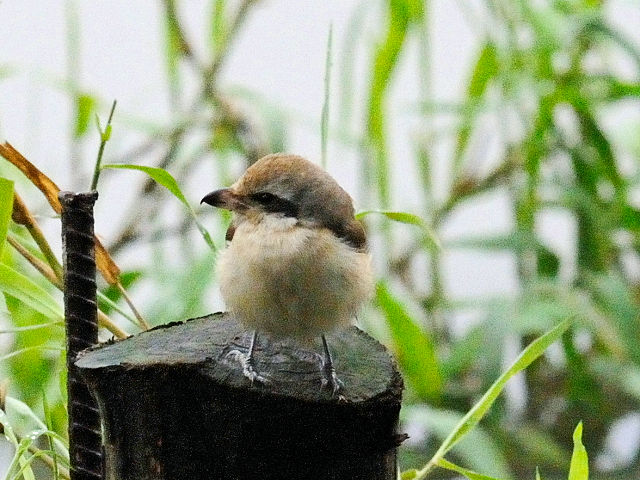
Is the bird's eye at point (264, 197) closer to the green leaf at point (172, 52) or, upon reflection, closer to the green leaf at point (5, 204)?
the green leaf at point (5, 204)

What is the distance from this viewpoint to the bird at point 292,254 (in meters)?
1.35

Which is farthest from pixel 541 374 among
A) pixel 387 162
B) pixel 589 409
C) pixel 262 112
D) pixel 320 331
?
pixel 320 331

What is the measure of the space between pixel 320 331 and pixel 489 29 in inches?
53.3

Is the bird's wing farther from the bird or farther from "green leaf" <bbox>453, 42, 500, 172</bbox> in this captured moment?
"green leaf" <bbox>453, 42, 500, 172</bbox>

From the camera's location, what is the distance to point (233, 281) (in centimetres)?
138

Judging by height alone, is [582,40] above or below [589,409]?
above

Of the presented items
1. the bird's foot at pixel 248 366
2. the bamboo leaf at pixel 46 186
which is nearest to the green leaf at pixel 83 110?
the bamboo leaf at pixel 46 186

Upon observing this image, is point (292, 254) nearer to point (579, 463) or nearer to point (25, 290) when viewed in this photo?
point (25, 290)

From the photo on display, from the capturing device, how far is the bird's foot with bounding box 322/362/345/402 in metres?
1.00

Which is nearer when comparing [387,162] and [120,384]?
[120,384]

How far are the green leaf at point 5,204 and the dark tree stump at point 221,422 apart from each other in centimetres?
17

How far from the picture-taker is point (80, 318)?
43.4 inches

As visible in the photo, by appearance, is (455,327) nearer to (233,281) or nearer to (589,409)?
(589,409)

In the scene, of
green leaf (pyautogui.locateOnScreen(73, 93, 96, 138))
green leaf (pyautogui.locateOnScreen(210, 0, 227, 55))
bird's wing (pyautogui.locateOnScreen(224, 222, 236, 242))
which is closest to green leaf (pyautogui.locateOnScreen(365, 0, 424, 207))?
green leaf (pyautogui.locateOnScreen(210, 0, 227, 55))
